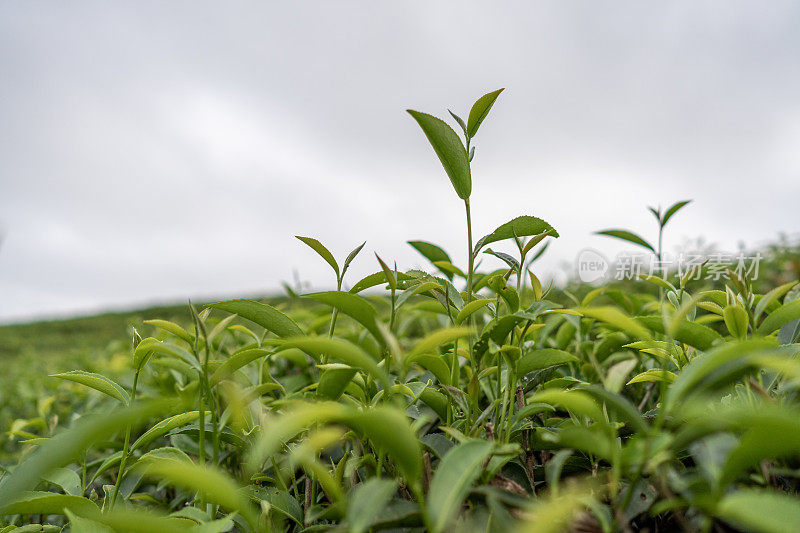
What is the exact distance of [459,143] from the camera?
0.84m

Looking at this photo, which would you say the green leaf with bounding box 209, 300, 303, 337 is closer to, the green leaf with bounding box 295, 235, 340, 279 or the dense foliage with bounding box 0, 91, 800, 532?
the dense foliage with bounding box 0, 91, 800, 532

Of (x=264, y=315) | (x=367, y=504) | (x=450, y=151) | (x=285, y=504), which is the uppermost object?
(x=450, y=151)

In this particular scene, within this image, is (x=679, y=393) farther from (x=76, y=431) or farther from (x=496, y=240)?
(x=76, y=431)

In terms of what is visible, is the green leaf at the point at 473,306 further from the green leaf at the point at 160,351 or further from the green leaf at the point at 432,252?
the green leaf at the point at 160,351

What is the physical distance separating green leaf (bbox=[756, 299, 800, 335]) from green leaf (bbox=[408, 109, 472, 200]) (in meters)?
0.56

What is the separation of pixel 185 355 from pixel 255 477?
34 cm

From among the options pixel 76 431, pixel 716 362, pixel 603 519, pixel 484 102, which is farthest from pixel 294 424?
pixel 484 102

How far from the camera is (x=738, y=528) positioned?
2.03 feet

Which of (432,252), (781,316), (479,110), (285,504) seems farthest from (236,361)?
(781,316)

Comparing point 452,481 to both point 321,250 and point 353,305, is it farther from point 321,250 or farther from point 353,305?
point 321,250

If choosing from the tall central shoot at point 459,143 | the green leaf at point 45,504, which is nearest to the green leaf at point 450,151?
the tall central shoot at point 459,143

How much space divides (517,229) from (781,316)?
47 centimetres

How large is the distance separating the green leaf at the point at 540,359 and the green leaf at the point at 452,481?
306mm

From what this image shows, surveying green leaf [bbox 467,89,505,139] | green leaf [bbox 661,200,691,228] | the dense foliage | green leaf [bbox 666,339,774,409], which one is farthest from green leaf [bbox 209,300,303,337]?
green leaf [bbox 661,200,691,228]
